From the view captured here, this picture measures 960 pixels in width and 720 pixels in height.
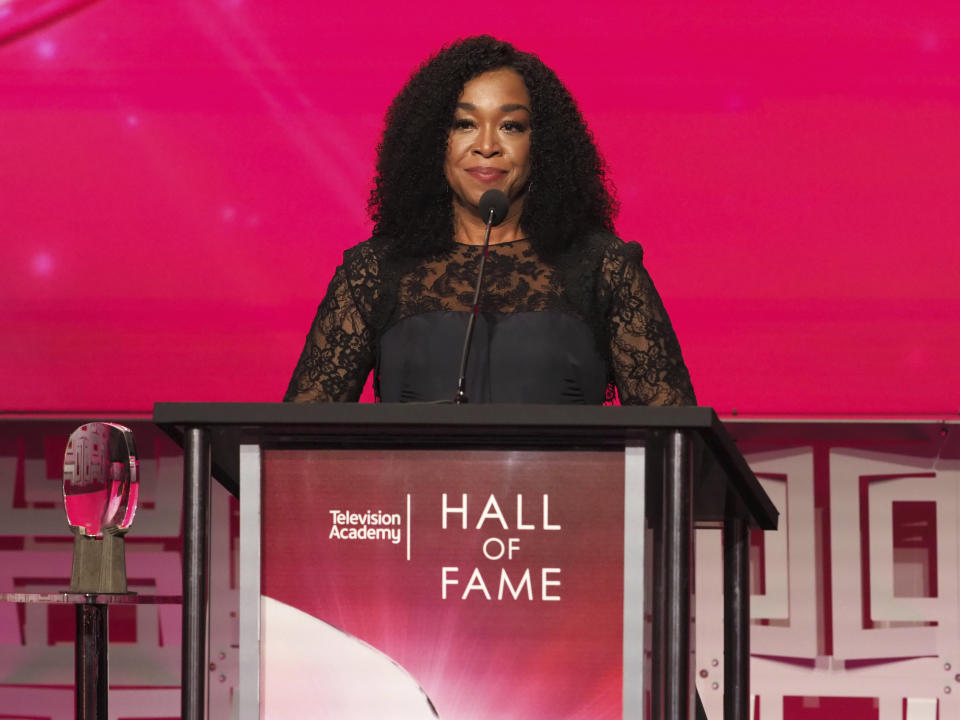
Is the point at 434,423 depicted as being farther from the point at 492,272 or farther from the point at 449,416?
the point at 492,272

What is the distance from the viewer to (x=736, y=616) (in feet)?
5.20

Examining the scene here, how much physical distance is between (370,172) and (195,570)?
6.03 ft

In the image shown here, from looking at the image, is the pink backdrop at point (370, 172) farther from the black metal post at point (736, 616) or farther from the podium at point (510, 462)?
the podium at point (510, 462)

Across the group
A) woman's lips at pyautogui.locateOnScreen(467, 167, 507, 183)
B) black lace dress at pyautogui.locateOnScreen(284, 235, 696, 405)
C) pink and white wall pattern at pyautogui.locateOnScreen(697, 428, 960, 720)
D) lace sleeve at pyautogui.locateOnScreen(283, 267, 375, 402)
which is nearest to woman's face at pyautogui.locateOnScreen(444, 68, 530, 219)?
woman's lips at pyautogui.locateOnScreen(467, 167, 507, 183)

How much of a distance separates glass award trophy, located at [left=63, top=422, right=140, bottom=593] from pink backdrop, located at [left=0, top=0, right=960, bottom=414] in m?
0.93

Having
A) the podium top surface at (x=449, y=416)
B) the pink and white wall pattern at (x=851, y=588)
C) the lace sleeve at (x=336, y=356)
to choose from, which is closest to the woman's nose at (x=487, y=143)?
the lace sleeve at (x=336, y=356)

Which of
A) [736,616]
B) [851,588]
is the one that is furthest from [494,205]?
[851,588]

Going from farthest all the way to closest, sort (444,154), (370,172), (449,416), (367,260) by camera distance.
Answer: (370,172) < (444,154) < (367,260) < (449,416)

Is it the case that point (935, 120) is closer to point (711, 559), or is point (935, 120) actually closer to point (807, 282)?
point (807, 282)

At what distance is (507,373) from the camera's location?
5.68ft

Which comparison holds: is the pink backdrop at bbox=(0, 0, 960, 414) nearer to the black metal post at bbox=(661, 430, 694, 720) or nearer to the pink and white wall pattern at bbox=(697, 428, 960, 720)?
the pink and white wall pattern at bbox=(697, 428, 960, 720)

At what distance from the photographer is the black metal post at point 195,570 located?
1107mm

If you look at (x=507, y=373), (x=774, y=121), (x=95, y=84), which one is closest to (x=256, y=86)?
(x=95, y=84)

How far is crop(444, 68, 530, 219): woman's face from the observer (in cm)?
187
